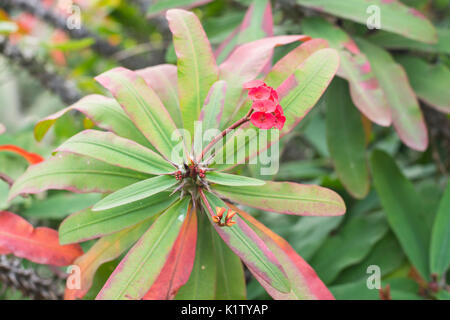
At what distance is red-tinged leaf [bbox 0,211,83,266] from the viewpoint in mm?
652

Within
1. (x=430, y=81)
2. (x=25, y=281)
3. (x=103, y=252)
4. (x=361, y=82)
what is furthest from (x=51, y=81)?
(x=430, y=81)

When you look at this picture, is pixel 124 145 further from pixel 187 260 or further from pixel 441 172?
pixel 441 172

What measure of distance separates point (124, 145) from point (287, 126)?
0.78 feet

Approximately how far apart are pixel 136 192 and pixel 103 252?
0.16 m

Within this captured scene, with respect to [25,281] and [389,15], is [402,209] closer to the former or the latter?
[389,15]

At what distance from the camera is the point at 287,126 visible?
60 cm

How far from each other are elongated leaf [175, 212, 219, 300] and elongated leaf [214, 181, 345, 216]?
98 mm

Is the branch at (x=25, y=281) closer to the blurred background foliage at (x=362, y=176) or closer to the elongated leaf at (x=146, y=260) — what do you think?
the blurred background foliage at (x=362, y=176)

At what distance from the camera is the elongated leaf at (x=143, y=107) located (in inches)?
24.1

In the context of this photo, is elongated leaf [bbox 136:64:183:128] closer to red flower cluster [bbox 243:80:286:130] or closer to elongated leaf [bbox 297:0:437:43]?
red flower cluster [bbox 243:80:286:130]

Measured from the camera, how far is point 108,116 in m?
0.66

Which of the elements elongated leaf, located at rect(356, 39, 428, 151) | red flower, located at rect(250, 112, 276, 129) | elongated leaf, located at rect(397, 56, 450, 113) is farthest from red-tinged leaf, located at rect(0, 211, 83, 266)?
elongated leaf, located at rect(397, 56, 450, 113)

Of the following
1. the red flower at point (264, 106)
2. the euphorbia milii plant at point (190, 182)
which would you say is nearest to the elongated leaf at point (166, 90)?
the euphorbia milii plant at point (190, 182)

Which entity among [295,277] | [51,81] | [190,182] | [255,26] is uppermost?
[51,81]
